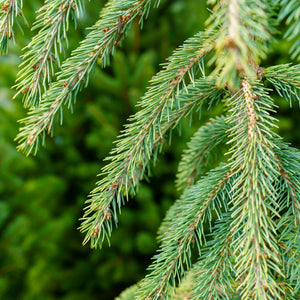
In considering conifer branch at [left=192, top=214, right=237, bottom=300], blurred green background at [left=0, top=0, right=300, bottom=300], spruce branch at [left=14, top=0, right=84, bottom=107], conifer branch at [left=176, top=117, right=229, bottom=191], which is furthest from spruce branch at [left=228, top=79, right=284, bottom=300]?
blurred green background at [left=0, top=0, right=300, bottom=300]

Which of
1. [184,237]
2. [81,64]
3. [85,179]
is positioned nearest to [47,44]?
[81,64]

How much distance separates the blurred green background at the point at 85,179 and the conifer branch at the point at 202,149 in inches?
56.9

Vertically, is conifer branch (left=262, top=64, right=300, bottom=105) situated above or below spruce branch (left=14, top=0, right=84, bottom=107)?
below

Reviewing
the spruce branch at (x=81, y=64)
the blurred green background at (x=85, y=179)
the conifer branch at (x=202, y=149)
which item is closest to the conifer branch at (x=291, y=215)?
the conifer branch at (x=202, y=149)

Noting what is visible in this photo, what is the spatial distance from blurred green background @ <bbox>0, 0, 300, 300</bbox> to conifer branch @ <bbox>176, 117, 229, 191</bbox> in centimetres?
144

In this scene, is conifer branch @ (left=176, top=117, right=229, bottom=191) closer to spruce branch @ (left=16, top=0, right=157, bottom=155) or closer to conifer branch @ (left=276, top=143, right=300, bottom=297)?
conifer branch @ (left=276, top=143, right=300, bottom=297)

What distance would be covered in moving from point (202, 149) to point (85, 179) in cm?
208

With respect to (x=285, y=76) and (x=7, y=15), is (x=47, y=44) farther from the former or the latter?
(x=285, y=76)

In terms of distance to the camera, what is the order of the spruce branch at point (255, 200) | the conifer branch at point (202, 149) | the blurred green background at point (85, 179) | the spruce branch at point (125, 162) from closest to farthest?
the spruce branch at point (255, 200) < the spruce branch at point (125, 162) < the conifer branch at point (202, 149) < the blurred green background at point (85, 179)

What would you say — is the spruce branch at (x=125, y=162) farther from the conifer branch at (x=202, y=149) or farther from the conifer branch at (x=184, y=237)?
the conifer branch at (x=202, y=149)

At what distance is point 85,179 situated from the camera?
2.76 metres

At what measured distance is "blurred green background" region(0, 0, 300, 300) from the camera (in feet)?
7.76

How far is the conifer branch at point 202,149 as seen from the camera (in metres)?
0.79

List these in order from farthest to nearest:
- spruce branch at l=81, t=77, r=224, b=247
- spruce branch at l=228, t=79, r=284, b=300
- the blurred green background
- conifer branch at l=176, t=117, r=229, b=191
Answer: the blurred green background, conifer branch at l=176, t=117, r=229, b=191, spruce branch at l=81, t=77, r=224, b=247, spruce branch at l=228, t=79, r=284, b=300
